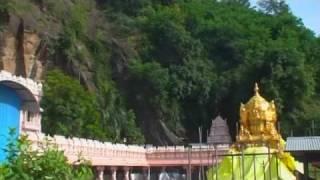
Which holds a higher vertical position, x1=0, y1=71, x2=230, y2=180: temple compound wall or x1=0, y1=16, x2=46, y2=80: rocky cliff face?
x1=0, y1=16, x2=46, y2=80: rocky cliff face

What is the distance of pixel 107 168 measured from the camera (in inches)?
1330

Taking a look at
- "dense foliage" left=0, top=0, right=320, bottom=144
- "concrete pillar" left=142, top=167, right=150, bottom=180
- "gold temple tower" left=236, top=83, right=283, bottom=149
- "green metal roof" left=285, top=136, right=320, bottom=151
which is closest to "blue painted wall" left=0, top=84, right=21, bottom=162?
"gold temple tower" left=236, top=83, right=283, bottom=149

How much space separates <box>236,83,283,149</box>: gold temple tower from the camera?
70.0 ft

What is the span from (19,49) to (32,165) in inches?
1238

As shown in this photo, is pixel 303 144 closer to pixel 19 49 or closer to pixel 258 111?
pixel 258 111

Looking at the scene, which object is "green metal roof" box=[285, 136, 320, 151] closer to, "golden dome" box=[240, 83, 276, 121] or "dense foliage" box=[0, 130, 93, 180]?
"golden dome" box=[240, 83, 276, 121]

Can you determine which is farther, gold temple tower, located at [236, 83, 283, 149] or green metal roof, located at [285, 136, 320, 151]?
gold temple tower, located at [236, 83, 283, 149]

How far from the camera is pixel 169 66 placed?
1927 inches

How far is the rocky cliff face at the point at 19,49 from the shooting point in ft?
116

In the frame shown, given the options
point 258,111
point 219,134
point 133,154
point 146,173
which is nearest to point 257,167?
point 258,111

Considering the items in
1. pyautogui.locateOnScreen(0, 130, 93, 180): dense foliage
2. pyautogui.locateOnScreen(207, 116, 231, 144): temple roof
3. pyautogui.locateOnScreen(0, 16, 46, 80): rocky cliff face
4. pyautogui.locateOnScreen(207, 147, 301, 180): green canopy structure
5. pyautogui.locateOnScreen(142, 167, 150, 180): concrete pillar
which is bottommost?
pyautogui.locateOnScreen(142, 167, 150, 180): concrete pillar

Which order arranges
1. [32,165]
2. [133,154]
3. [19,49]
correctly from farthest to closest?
[19,49] → [133,154] → [32,165]

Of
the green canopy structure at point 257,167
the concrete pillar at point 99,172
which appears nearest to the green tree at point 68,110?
the concrete pillar at point 99,172

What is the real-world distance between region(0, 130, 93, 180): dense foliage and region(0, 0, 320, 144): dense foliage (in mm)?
30251
